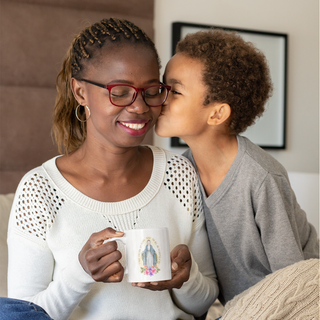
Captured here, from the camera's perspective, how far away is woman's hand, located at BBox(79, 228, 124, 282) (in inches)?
32.9

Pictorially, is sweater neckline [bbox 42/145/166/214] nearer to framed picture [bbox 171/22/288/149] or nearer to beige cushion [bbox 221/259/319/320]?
beige cushion [bbox 221/259/319/320]

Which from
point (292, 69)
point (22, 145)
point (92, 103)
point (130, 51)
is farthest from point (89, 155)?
point (292, 69)

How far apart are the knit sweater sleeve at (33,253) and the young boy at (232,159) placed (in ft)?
1.46

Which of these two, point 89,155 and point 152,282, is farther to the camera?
point 89,155

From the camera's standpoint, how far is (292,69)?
8.13 ft

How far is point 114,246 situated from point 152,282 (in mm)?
122

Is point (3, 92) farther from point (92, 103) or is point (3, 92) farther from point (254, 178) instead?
point (254, 178)

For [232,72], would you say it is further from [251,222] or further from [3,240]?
[3,240]

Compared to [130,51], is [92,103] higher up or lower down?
lower down

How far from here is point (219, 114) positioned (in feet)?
4.17

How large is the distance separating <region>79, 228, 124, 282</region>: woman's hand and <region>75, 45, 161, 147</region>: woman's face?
12.0 inches

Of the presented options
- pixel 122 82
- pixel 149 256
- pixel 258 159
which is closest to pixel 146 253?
pixel 149 256

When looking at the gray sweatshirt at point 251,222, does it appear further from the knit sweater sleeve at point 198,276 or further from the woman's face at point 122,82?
the woman's face at point 122,82

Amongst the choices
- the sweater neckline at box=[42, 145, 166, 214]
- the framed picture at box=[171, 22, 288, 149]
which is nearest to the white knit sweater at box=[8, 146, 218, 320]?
the sweater neckline at box=[42, 145, 166, 214]
